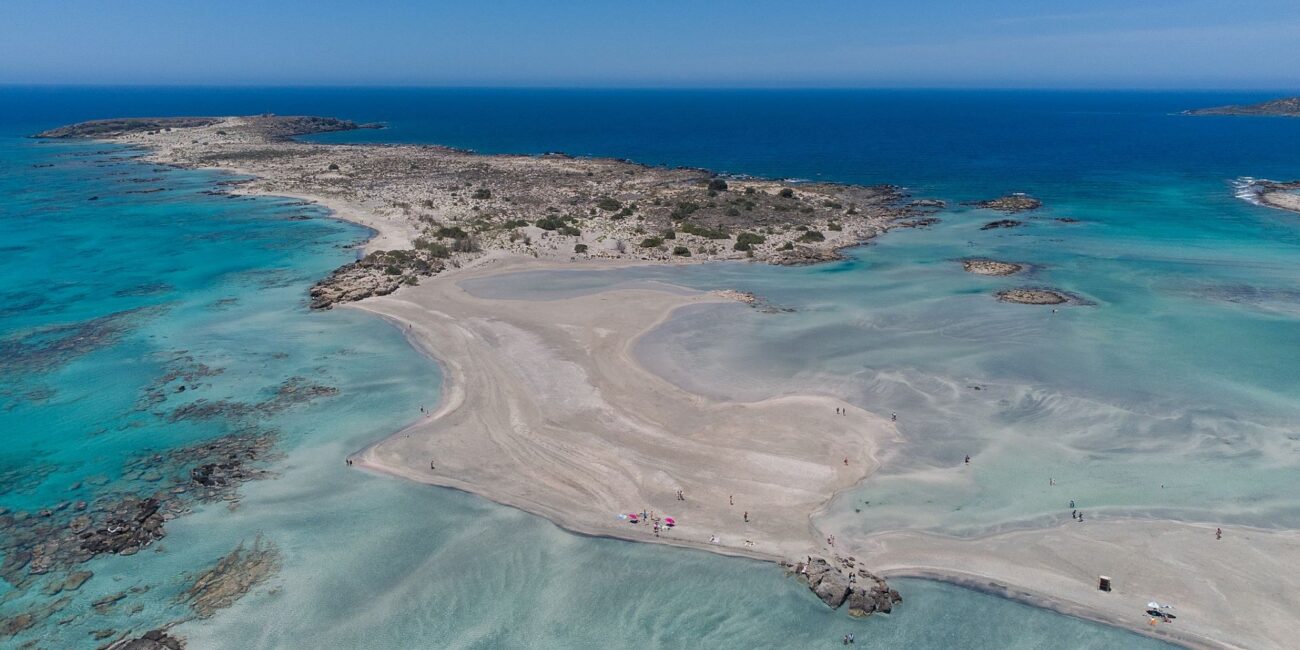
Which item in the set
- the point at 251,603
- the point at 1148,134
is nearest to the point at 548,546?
the point at 251,603

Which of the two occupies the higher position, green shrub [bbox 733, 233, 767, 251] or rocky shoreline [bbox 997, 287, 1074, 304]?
green shrub [bbox 733, 233, 767, 251]

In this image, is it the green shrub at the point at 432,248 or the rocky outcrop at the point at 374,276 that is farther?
the green shrub at the point at 432,248

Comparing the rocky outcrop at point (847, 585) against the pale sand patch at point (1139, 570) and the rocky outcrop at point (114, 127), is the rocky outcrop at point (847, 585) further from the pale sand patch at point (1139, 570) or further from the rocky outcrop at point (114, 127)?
the rocky outcrop at point (114, 127)

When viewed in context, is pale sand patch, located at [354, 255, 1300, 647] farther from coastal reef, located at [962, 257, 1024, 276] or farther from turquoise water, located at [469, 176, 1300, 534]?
coastal reef, located at [962, 257, 1024, 276]

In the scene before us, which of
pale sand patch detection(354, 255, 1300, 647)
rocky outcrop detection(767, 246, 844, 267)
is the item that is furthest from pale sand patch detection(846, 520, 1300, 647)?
rocky outcrop detection(767, 246, 844, 267)

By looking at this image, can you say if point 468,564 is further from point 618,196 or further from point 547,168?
point 547,168

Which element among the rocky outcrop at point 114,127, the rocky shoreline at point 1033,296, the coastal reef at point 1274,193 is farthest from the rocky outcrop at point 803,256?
the rocky outcrop at point 114,127
